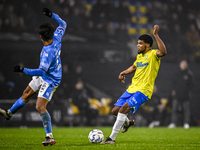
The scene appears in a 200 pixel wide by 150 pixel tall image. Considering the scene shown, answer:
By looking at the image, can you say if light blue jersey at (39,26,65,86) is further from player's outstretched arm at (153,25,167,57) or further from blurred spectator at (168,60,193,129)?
blurred spectator at (168,60,193,129)

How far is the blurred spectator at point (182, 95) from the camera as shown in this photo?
13430 millimetres

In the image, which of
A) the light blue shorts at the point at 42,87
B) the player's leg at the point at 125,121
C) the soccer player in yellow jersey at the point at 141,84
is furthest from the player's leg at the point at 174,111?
the light blue shorts at the point at 42,87

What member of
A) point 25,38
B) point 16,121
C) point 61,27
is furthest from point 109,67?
point 61,27

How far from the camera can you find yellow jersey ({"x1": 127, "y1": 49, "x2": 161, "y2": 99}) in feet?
19.8

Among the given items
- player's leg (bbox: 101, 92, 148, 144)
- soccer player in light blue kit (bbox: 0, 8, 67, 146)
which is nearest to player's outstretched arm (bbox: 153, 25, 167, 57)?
player's leg (bbox: 101, 92, 148, 144)

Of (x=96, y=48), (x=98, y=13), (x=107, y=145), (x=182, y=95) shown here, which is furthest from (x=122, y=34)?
(x=107, y=145)

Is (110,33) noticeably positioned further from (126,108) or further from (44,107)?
(44,107)

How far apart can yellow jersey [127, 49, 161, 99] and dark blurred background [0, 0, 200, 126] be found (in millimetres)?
7375

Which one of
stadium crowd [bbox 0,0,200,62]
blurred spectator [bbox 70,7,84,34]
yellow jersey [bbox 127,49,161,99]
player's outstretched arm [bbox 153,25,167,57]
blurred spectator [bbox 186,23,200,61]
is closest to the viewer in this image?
player's outstretched arm [bbox 153,25,167,57]

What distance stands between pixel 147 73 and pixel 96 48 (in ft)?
32.0

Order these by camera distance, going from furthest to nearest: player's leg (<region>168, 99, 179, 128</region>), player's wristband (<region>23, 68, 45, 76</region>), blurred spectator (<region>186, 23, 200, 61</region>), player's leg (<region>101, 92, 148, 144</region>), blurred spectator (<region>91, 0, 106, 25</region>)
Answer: blurred spectator (<region>91, 0, 106, 25</region>), blurred spectator (<region>186, 23, 200, 61</region>), player's leg (<region>168, 99, 179, 128</region>), player's leg (<region>101, 92, 148, 144</region>), player's wristband (<region>23, 68, 45, 76</region>)

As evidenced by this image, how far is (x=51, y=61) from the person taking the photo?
5.62 metres

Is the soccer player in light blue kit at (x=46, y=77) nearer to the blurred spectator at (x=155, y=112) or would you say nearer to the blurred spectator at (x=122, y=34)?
the blurred spectator at (x=155, y=112)

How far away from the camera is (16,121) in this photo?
12.5m
